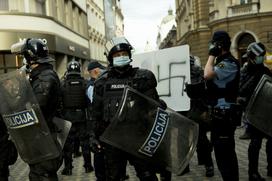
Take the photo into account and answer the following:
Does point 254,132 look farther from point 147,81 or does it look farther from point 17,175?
point 17,175

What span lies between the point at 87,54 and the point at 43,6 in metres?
12.1

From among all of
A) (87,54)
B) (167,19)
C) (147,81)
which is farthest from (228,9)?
(167,19)

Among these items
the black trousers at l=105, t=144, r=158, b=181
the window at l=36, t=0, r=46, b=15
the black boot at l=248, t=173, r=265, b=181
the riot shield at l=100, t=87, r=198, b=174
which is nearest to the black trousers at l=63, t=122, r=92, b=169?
the black boot at l=248, t=173, r=265, b=181

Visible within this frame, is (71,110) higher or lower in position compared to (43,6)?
lower

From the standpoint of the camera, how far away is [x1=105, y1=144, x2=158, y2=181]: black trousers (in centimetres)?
437

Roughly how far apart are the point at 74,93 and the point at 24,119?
12.0 feet

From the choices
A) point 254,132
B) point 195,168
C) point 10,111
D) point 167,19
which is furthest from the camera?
point 167,19

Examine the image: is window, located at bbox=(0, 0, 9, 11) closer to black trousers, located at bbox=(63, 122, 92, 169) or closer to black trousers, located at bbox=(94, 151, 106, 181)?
black trousers, located at bbox=(63, 122, 92, 169)

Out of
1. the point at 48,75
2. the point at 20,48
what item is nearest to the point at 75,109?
the point at 20,48

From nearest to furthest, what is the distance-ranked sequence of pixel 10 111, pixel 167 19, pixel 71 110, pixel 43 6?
pixel 10 111, pixel 71 110, pixel 43 6, pixel 167 19

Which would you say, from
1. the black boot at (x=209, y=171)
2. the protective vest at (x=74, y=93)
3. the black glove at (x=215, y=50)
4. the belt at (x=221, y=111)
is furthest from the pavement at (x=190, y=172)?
the black glove at (x=215, y=50)

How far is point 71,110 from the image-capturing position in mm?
7930

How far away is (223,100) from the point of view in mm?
4941

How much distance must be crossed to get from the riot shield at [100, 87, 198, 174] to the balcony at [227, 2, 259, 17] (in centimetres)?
3006
